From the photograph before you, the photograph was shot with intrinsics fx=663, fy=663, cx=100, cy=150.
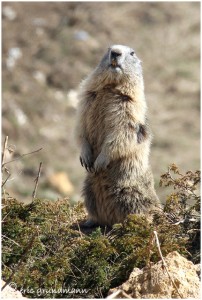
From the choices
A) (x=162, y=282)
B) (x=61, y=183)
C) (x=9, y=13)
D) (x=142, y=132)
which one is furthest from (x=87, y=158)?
(x=9, y=13)

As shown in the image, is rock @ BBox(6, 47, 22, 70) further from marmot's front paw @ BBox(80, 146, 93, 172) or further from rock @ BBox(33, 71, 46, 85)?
marmot's front paw @ BBox(80, 146, 93, 172)

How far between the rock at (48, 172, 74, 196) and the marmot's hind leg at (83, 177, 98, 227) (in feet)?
37.7

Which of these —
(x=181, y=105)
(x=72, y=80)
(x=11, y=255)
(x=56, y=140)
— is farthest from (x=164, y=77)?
(x=11, y=255)

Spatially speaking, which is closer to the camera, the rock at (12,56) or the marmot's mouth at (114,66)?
the marmot's mouth at (114,66)

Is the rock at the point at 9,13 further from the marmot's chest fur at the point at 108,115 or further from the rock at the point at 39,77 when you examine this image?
the marmot's chest fur at the point at 108,115

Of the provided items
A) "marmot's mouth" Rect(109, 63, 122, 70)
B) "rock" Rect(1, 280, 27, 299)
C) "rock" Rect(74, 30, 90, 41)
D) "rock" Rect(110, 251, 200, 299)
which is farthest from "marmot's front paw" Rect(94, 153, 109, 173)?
"rock" Rect(74, 30, 90, 41)

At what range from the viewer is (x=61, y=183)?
1886 cm

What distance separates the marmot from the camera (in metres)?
7.00

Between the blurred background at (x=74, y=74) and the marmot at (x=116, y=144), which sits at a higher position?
the blurred background at (x=74, y=74)

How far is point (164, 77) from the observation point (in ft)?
87.4

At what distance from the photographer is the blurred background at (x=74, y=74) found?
20.7 metres

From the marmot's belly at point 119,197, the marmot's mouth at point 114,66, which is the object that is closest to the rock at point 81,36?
the marmot's mouth at point 114,66

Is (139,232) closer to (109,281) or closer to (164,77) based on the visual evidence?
A: (109,281)

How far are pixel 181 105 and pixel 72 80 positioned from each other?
13.8 feet
